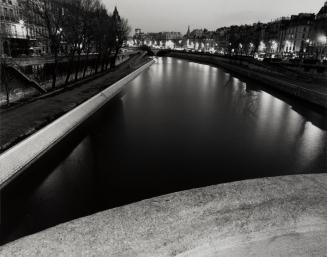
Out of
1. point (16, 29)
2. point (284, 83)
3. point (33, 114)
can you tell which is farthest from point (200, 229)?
point (16, 29)

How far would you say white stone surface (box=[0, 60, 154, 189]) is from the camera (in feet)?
34.6

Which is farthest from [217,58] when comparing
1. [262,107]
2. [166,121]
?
[166,121]

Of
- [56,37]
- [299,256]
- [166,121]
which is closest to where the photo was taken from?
[299,256]

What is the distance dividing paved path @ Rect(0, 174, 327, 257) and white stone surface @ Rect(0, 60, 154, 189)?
753 cm

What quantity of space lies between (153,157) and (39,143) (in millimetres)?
5436

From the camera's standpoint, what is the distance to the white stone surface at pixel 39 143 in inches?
415

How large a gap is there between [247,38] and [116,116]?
92164mm

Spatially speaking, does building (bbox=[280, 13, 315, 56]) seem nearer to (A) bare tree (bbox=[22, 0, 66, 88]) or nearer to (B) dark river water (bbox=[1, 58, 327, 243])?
(B) dark river water (bbox=[1, 58, 327, 243])

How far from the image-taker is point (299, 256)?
4523 millimetres

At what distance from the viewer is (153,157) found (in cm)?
1423

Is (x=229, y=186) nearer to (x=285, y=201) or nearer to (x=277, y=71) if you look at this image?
(x=285, y=201)

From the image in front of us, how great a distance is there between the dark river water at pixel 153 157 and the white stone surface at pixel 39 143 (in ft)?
1.31

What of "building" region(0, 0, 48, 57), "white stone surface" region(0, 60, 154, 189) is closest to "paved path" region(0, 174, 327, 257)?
"white stone surface" region(0, 60, 154, 189)

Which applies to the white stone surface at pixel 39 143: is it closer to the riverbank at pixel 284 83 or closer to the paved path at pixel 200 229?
the paved path at pixel 200 229
